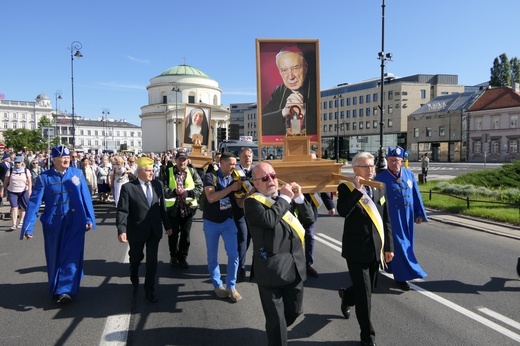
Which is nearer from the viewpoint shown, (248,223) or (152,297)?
(248,223)

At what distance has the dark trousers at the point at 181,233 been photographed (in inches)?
270

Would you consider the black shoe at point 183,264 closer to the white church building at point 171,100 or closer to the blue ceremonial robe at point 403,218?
the blue ceremonial robe at point 403,218

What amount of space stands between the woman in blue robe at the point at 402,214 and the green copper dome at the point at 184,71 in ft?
285

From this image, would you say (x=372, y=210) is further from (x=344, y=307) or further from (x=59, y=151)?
(x=59, y=151)

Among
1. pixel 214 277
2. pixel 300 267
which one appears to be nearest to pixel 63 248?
pixel 214 277

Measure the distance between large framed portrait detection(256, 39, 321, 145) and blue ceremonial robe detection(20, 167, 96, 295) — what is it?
2.76 meters

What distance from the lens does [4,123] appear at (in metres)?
125

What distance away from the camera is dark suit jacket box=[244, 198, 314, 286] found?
327 cm

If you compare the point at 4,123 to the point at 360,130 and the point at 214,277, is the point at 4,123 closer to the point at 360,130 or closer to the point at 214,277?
the point at 360,130

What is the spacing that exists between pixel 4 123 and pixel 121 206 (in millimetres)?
143371

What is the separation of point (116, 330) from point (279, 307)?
7.03 ft

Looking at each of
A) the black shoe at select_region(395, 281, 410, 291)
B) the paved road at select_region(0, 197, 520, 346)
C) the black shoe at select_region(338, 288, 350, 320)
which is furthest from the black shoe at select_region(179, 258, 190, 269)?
the black shoe at select_region(395, 281, 410, 291)

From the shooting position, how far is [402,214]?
5922 millimetres

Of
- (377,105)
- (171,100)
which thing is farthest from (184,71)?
(377,105)
